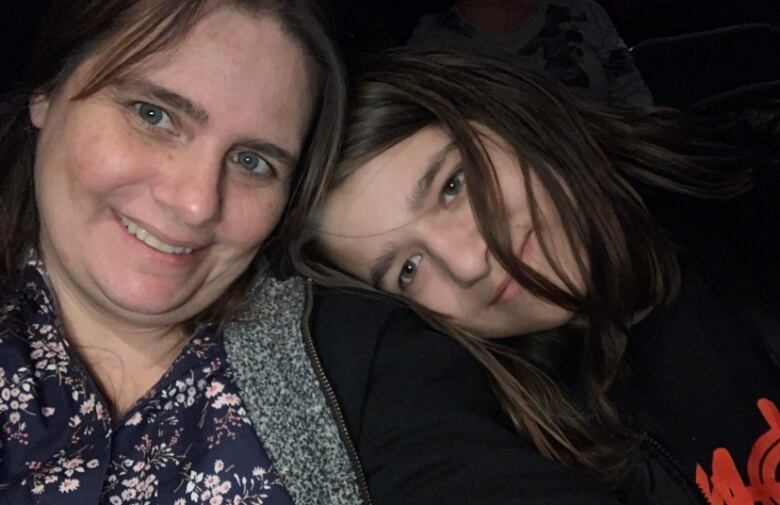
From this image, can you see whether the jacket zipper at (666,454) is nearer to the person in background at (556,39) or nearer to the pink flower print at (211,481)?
the pink flower print at (211,481)

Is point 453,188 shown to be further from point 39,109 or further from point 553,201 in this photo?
point 39,109

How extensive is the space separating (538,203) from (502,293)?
0.13 metres

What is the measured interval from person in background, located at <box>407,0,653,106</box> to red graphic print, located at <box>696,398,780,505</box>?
0.83 meters

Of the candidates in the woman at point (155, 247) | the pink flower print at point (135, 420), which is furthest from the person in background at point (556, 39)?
the pink flower print at point (135, 420)

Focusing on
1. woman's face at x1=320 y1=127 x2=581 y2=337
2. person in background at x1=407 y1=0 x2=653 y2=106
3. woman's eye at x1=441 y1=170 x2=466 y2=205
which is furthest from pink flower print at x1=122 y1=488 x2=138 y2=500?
person in background at x1=407 y1=0 x2=653 y2=106

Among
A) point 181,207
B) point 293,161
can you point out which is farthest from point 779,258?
point 181,207

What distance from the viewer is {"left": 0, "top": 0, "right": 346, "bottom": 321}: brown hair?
2.97 ft

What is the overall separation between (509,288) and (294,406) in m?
0.34

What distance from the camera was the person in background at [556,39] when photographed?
5.60 ft

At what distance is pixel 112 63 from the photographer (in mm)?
907

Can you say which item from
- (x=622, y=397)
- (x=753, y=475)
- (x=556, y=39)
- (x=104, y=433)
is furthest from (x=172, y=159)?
(x=556, y=39)

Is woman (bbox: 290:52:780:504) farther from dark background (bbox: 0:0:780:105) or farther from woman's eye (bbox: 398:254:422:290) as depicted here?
dark background (bbox: 0:0:780:105)

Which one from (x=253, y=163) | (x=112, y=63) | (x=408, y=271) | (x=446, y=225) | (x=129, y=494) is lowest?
(x=129, y=494)

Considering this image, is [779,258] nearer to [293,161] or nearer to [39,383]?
[293,161]
